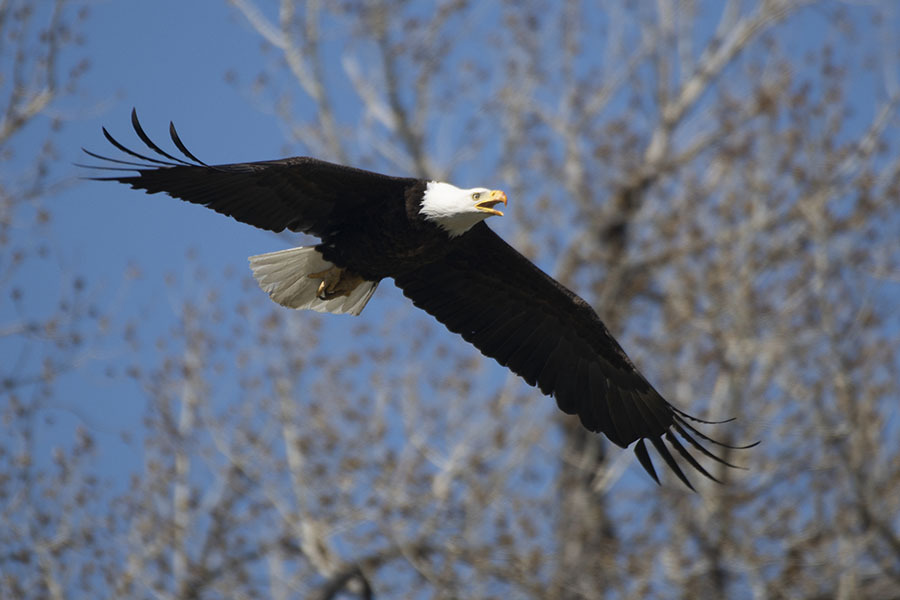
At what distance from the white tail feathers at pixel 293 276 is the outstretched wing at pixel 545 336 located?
0.46m

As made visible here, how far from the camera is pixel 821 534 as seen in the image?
11.3m

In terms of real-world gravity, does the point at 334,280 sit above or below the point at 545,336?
below

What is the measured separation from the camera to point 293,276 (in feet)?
23.4

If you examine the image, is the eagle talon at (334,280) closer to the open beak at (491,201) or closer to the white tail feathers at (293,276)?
the white tail feathers at (293,276)

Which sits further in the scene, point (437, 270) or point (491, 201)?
point (437, 270)

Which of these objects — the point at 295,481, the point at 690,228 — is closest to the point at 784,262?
the point at 690,228

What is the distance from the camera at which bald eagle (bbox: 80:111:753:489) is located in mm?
6262

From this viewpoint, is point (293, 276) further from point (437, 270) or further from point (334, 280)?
point (437, 270)

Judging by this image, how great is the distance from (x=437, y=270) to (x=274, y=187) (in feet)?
4.36

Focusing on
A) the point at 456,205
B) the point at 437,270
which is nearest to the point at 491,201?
the point at 456,205

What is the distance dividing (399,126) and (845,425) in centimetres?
536

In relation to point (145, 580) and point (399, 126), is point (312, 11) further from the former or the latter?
point (145, 580)

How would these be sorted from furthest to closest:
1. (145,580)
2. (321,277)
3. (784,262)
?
(784,262), (145,580), (321,277)

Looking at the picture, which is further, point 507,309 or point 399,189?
point 507,309
